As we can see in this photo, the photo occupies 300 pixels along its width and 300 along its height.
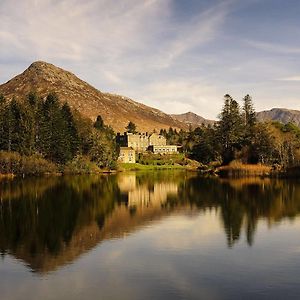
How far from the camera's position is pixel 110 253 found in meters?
27.4

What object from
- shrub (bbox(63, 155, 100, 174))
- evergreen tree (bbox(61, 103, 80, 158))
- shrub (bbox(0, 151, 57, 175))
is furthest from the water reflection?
evergreen tree (bbox(61, 103, 80, 158))

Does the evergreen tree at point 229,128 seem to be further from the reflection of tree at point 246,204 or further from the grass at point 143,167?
the reflection of tree at point 246,204

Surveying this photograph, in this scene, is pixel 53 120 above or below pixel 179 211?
above

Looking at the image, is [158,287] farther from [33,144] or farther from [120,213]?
[33,144]

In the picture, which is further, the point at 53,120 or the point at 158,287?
the point at 53,120

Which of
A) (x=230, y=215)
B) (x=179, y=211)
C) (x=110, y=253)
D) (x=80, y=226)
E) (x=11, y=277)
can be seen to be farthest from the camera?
(x=179, y=211)

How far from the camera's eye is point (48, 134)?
380ft

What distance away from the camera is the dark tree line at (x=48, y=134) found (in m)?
110

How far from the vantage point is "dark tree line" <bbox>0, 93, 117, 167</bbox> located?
109625mm

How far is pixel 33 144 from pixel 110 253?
88.0 metres

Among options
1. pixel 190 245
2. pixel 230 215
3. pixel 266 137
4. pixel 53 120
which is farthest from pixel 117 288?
pixel 53 120

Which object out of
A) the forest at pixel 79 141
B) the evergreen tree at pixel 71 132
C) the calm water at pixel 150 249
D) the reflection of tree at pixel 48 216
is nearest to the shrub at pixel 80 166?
the forest at pixel 79 141

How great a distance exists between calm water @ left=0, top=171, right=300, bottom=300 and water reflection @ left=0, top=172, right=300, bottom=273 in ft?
0.31

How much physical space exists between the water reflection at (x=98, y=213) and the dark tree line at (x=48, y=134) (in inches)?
1766
